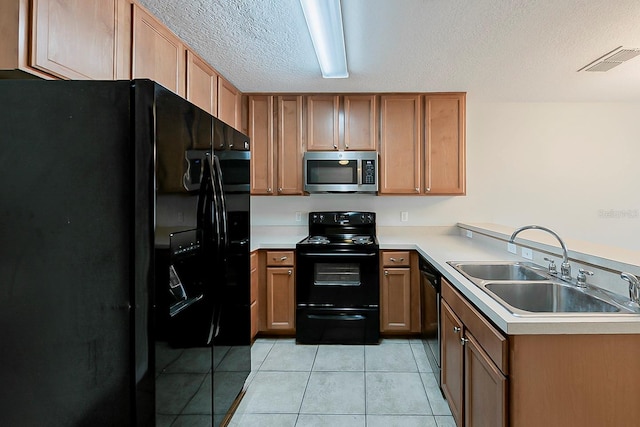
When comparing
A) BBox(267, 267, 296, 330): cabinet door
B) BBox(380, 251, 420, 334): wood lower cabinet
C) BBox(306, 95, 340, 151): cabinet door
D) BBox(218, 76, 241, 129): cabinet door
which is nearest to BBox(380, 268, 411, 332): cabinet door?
BBox(380, 251, 420, 334): wood lower cabinet

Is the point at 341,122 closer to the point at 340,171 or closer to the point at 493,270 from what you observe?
the point at 340,171

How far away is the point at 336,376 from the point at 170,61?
7.92 feet

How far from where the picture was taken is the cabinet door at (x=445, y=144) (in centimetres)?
325

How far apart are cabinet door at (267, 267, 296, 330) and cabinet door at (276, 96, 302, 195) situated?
32.4 inches

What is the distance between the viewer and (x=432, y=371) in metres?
2.47

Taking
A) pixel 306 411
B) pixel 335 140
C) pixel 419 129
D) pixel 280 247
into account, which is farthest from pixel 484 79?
pixel 306 411

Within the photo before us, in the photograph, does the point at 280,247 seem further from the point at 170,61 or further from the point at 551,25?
the point at 551,25

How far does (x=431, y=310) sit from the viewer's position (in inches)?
94.0

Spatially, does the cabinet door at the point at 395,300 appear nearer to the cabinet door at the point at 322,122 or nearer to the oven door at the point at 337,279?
the oven door at the point at 337,279

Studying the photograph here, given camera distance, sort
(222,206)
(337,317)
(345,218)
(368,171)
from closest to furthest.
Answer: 1. (222,206)
2. (337,317)
3. (368,171)
4. (345,218)

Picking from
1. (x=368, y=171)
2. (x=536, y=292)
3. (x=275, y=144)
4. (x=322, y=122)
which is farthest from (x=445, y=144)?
(x=536, y=292)

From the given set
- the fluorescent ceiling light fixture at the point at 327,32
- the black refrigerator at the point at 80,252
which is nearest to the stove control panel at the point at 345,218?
the fluorescent ceiling light fixture at the point at 327,32

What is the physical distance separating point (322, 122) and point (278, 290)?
65.7 inches

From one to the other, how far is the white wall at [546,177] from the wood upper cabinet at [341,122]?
0.60 metres
